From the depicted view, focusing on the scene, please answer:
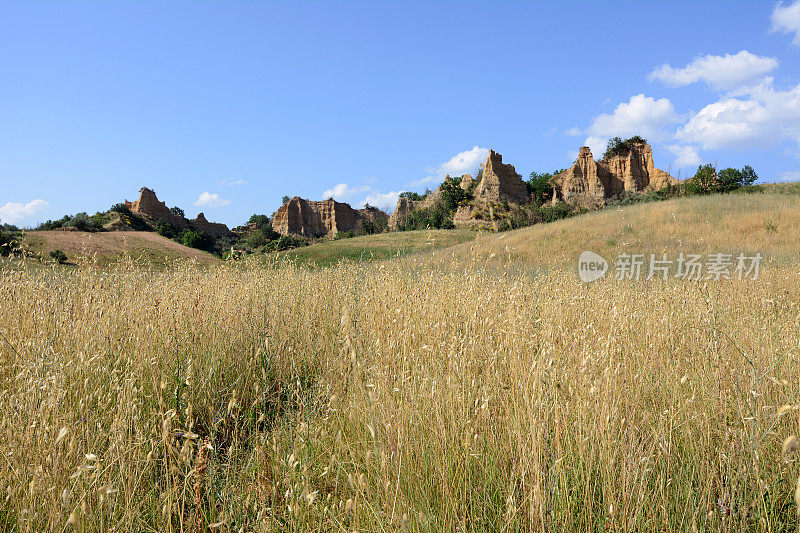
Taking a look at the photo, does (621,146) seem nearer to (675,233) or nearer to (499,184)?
(499,184)

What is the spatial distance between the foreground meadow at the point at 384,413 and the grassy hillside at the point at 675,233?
10696 millimetres

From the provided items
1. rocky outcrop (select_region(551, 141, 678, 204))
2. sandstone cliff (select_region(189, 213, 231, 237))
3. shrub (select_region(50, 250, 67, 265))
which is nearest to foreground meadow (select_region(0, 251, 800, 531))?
shrub (select_region(50, 250, 67, 265))

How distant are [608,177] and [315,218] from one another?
181 feet

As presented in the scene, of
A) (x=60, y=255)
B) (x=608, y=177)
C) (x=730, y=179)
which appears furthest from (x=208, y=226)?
(x=730, y=179)

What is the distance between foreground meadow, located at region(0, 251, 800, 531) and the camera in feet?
5.30

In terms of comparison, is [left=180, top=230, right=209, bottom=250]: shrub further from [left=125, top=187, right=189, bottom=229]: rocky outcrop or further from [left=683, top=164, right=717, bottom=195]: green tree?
[left=683, top=164, right=717, bottom=195]: green tree

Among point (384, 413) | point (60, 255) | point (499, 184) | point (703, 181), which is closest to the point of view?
point (384, 413)

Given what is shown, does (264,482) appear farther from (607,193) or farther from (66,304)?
(607,193)

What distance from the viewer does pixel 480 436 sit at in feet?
5.96

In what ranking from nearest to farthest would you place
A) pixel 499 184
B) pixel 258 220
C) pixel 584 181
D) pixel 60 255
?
1. pixel 60 255
2. pixel 499 184
3. pixel 584 181
4. pixel 258 220

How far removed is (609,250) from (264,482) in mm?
16835

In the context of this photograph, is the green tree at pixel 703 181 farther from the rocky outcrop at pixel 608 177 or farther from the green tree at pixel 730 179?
the rocky outcrop at pixel 608 177

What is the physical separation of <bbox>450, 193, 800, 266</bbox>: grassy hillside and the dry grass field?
34.5ft

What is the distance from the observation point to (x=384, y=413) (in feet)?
6.61
